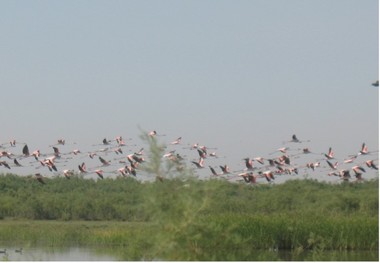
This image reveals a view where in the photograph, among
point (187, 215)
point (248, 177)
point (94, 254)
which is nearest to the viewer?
point (187, 215)

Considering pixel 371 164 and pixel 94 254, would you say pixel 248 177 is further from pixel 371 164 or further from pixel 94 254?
pixel 94 254

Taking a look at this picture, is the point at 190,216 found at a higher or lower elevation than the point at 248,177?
higher

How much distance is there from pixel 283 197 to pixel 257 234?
42.5 feet

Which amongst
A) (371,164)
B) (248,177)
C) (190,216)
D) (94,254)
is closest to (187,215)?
(190,216)

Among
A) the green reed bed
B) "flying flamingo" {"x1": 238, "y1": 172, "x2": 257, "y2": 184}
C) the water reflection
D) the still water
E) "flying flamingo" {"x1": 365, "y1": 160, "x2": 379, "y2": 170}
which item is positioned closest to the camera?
the green reed bed

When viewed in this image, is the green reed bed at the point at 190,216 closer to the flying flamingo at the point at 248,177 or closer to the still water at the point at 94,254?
the still water at the point at 94,254

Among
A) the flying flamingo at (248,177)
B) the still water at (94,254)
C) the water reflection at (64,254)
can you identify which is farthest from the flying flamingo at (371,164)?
the water reflection at (64,254)

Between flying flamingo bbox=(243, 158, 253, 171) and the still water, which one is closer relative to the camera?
the still water

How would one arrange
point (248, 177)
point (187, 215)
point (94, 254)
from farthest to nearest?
point (94, 254) → point (248, 177) → point (187, 215)

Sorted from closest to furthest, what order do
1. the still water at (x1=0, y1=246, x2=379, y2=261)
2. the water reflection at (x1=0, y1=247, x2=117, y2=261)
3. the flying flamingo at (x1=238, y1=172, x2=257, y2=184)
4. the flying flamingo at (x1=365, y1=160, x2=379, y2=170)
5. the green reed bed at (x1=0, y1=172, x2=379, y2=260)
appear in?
the green reed bed at (x1=0, y1=172, x2=379, y2=260)
the still water at (x1=0, y1=246, x2=379, y2=261)
the water reflection at (x1=0, y1=247, x2=117, y2=261)
the flying flamingo at (x1=238, y1=172, x2=257, y2=184)
the flying flamingo at (x1=365, y1=160, x2=379, y2=170)

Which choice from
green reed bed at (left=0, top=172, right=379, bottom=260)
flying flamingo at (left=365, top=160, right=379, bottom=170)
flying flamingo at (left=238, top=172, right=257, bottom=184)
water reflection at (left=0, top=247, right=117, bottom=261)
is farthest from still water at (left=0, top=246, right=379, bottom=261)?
flying flamingo at (left=365, top=160, right=379, bottom=170)

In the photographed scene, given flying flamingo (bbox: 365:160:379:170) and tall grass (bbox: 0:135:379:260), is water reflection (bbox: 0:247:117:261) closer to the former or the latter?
tall grass (bbox: 0:135:379:260)

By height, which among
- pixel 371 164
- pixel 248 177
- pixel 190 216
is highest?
pixel 190 216

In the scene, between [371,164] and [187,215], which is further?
[371,164]
